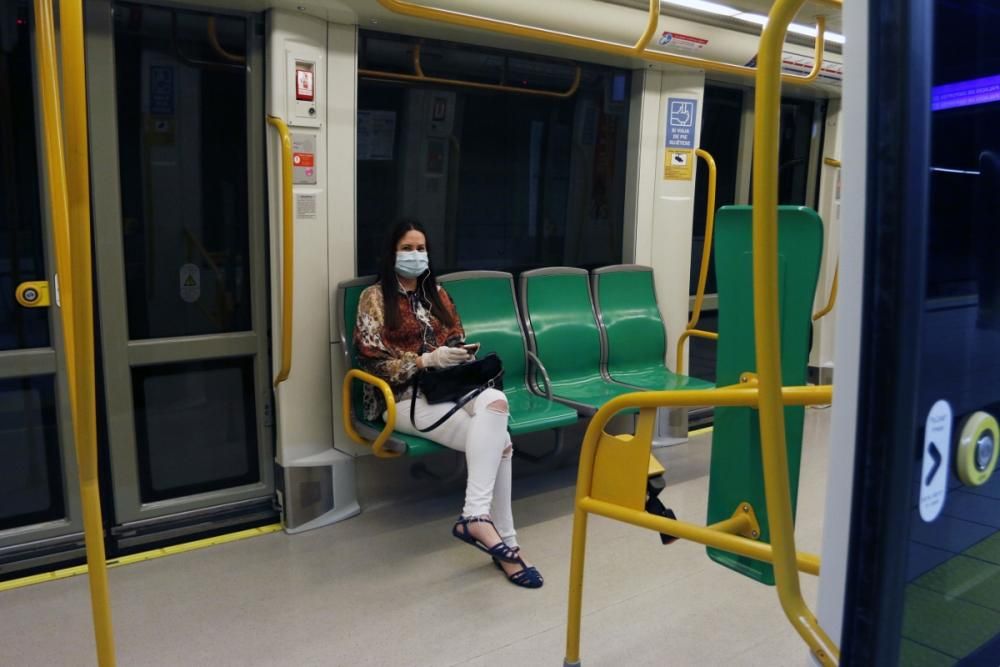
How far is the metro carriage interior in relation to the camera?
90 cm

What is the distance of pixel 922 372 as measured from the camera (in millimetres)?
868

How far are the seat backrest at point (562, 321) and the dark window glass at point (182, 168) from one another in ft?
4.96

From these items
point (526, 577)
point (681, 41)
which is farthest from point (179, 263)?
point (681, 41)

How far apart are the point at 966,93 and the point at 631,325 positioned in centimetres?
383

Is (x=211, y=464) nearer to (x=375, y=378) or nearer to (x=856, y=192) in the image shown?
(x=375, y=378)

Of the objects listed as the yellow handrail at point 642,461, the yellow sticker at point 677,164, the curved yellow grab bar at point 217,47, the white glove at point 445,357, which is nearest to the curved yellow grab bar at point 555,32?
the yellow sticker at point 677,164

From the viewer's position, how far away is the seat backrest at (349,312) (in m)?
3.68

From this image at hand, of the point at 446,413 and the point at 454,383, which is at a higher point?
the point at 454,383

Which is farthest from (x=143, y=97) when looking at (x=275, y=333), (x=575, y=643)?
(x=575, y=643)

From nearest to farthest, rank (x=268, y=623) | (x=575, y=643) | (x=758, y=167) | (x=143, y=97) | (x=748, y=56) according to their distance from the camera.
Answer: (x=758, y=167) < (x=575, y=643) < (x=268, y=623) < (x=143, y=97) < (x=748, y=56)

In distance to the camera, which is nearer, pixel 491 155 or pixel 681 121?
pixel 491 155

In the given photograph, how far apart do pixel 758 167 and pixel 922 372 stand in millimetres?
369

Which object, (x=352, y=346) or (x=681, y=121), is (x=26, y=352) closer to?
(x=352, y=346)

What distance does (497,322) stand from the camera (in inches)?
167
